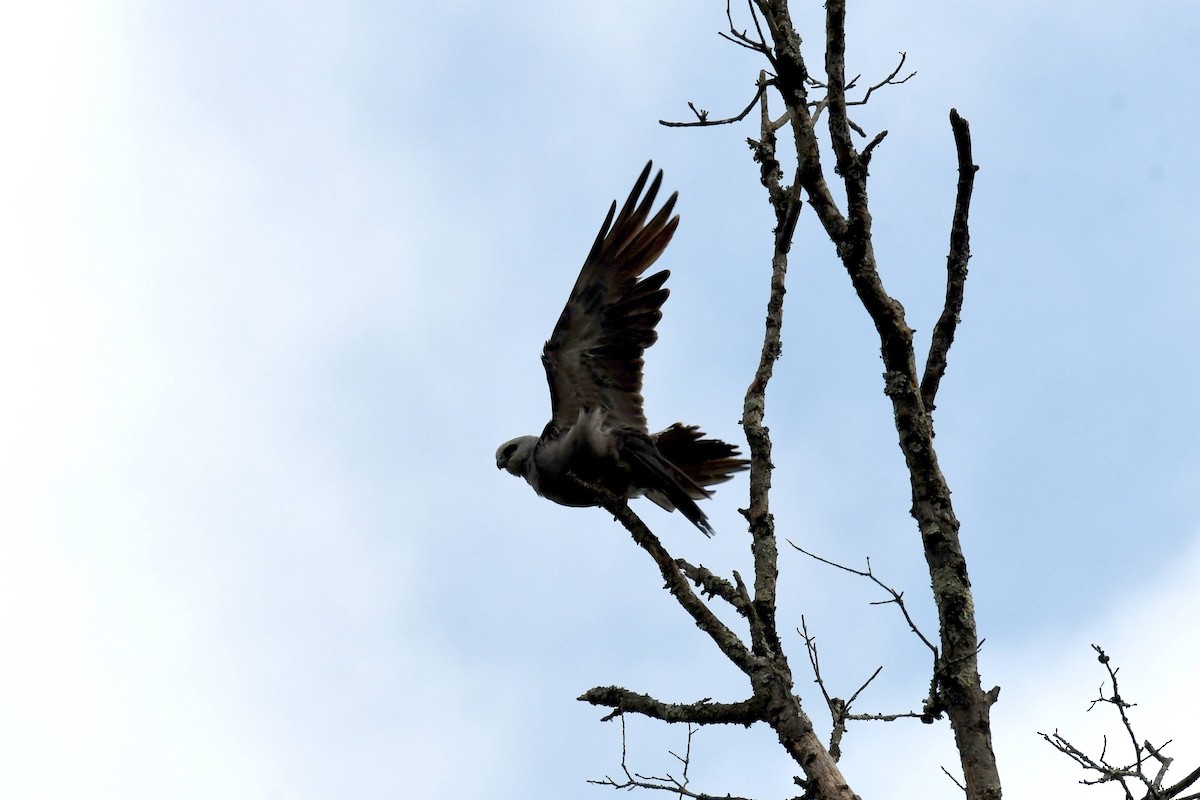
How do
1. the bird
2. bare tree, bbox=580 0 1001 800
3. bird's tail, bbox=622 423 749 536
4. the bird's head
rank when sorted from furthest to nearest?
the bird's head
the bird
bird's tail, bbox=622 423 749 536
bare tree, bbox=580 0 1001 800

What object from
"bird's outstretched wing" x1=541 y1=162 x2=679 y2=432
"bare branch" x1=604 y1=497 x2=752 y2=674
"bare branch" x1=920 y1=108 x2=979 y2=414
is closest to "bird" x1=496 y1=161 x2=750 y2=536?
"bird's outstretched wing" x1=541 y1=162 x2=679 y2=432

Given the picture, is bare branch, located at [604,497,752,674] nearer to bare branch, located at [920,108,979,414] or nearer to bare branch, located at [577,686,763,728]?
bare branch, located at [577,686,763,728]

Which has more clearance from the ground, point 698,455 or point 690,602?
point 698,455

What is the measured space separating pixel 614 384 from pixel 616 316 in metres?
0.43

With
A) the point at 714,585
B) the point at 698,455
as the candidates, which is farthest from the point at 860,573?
the point at 698,455

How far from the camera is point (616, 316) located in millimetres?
7148

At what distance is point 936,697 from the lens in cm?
427

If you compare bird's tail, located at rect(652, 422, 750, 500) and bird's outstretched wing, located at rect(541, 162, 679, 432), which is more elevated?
bird's outstretched wing, located at rect(541, 162, 679, 432)

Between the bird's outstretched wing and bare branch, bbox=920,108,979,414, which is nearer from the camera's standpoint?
bare branch, bbox=920,108,979,414

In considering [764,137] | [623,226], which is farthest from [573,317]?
[764,137]

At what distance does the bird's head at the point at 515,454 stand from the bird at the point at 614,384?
0.07 feet

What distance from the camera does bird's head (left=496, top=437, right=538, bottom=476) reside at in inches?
292

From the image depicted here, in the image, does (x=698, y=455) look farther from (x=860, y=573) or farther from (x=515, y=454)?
(x=860, y=573)

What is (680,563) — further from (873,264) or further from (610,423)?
(610,423)
